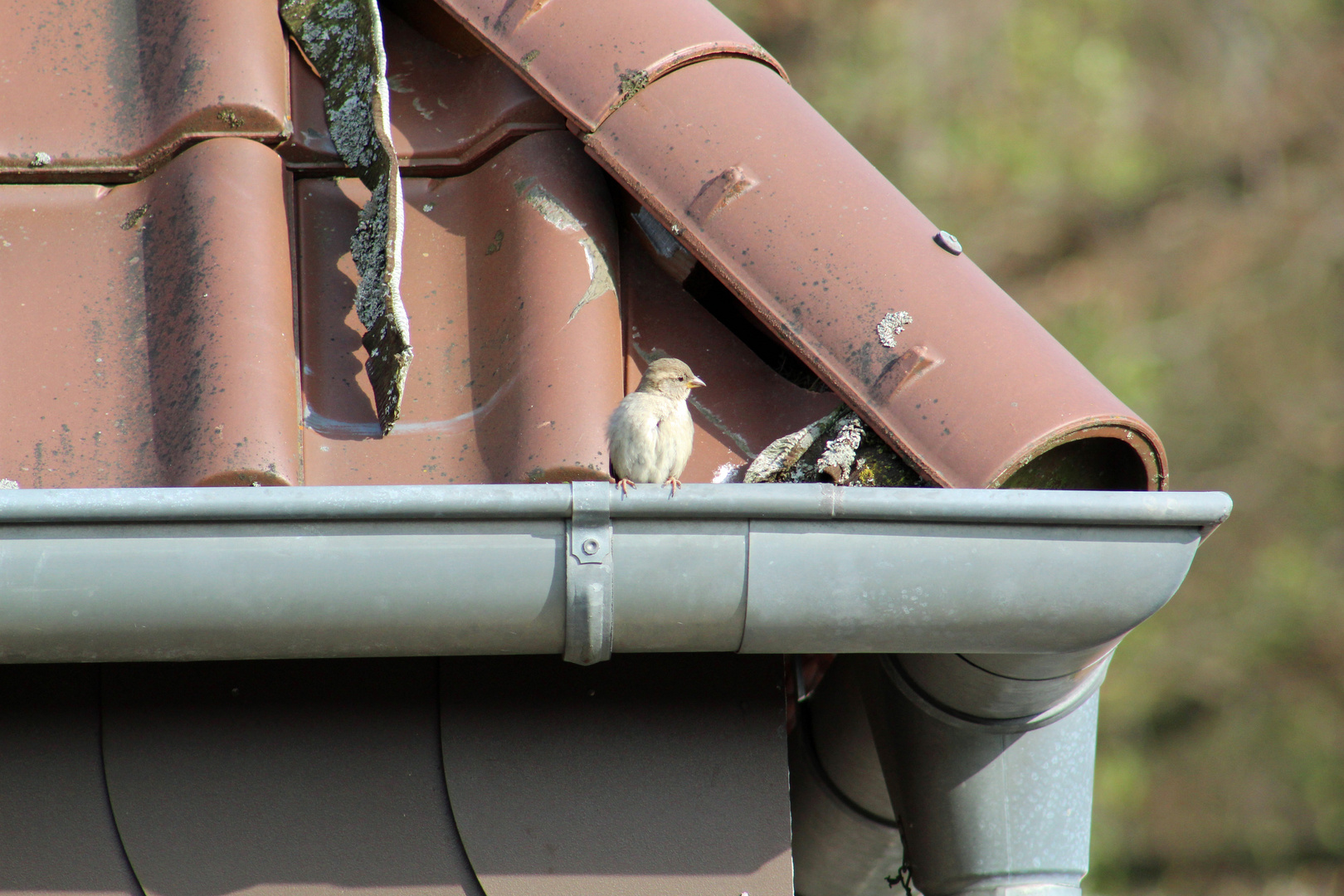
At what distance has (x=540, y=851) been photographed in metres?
2.11

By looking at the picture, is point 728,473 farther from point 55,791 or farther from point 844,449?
point 55,791

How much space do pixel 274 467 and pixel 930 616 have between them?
1.01 meters

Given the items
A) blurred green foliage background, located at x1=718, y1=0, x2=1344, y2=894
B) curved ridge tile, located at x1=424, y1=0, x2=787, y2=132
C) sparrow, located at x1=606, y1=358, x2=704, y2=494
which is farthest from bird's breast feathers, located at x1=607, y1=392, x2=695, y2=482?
blurred green foliage background, located at x1=718, y1=0, x2=1344, y2=894

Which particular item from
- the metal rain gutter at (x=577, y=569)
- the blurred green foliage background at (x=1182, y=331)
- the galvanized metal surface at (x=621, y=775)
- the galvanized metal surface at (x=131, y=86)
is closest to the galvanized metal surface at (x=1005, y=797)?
the galvanized metal surface at (x=621, y=775)

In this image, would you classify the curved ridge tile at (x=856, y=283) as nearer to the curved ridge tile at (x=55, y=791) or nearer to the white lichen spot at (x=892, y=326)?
the white lichen spot at (x=892, y=326)

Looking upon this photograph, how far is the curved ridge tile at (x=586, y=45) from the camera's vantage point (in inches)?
93.1

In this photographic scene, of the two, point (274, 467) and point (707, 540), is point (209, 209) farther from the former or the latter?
point (707, 540)

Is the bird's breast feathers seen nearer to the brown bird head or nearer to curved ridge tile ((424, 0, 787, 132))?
the brown bird head

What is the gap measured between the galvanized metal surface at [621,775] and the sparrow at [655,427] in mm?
334

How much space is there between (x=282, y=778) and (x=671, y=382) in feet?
3.02

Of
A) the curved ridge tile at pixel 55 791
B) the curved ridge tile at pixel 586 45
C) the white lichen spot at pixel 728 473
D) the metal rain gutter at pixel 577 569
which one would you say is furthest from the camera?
the curved ridge tile at pixel 586 45

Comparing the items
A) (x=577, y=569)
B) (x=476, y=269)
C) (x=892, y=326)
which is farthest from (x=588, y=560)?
(x=476, y=269)

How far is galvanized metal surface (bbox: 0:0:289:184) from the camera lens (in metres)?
2.34

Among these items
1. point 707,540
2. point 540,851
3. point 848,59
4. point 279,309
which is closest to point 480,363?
point 279,309
